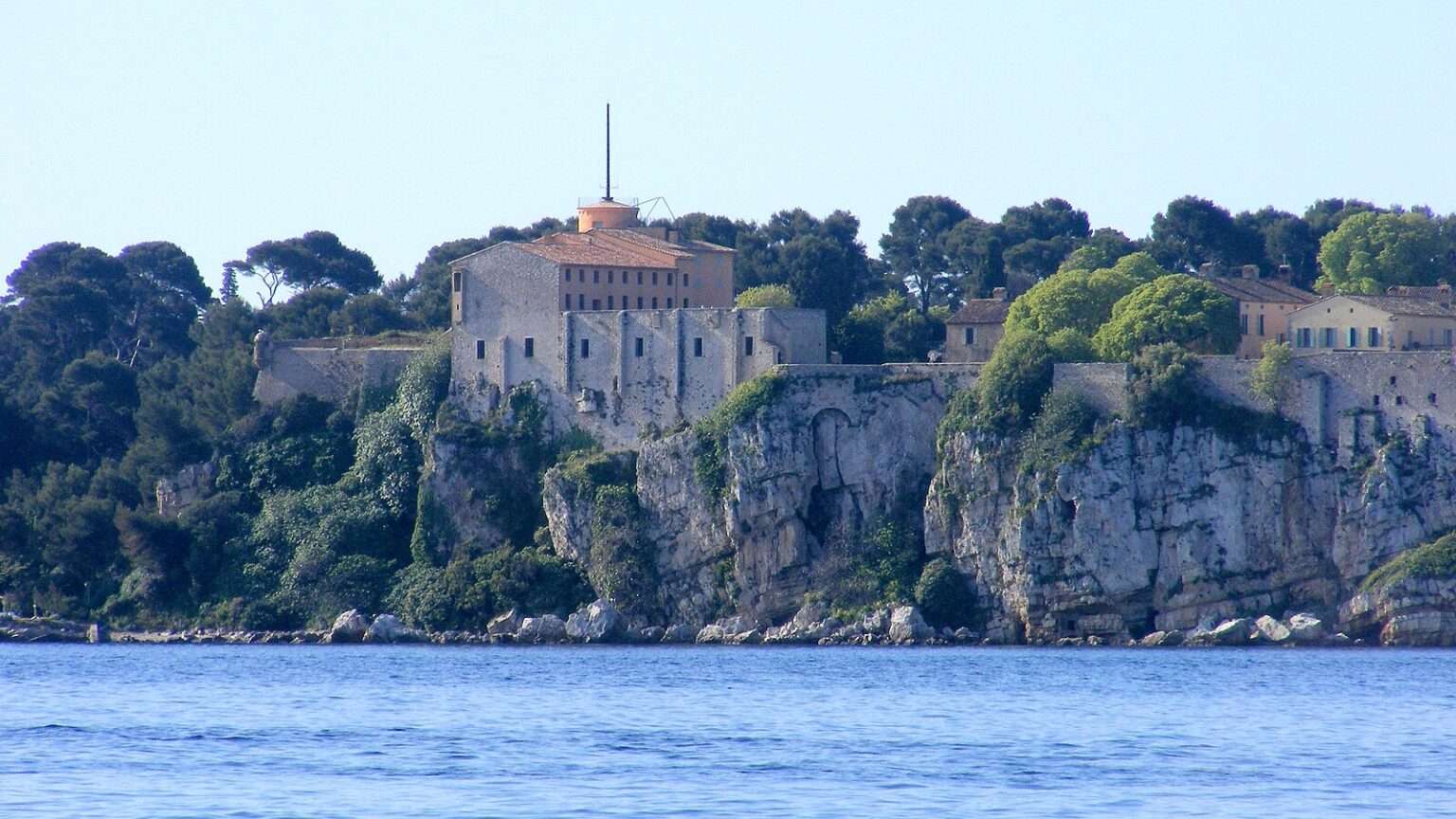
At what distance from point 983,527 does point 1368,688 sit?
647 inches

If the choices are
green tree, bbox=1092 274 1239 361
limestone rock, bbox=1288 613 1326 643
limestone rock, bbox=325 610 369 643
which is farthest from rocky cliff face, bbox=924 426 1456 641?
limestone rock, bbox=325 610 369 643

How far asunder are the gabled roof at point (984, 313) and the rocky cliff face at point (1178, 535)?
380 inches

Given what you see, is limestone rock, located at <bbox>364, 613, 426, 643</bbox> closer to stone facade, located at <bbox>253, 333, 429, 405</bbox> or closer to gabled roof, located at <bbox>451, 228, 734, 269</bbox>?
stone facade, located at <bbox>253, 333, 429, 405</bbox>

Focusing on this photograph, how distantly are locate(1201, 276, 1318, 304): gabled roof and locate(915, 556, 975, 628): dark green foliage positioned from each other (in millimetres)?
11257

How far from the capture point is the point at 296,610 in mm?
75000

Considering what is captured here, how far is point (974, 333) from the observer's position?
77938 mm

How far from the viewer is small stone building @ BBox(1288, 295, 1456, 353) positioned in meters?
72.8

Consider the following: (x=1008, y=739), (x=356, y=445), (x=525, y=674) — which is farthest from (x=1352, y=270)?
(x=1008, y=739)

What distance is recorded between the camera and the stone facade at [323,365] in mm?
79750

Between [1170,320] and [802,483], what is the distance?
375 inches

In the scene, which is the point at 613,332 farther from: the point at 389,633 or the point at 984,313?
the point at 984,313

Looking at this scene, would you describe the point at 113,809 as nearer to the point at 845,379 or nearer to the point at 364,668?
the point at 364,668

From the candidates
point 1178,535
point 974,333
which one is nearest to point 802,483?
point 1178,535

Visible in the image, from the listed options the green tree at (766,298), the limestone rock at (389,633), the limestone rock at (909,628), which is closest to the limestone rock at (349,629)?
the limestone rock at (389,633)
